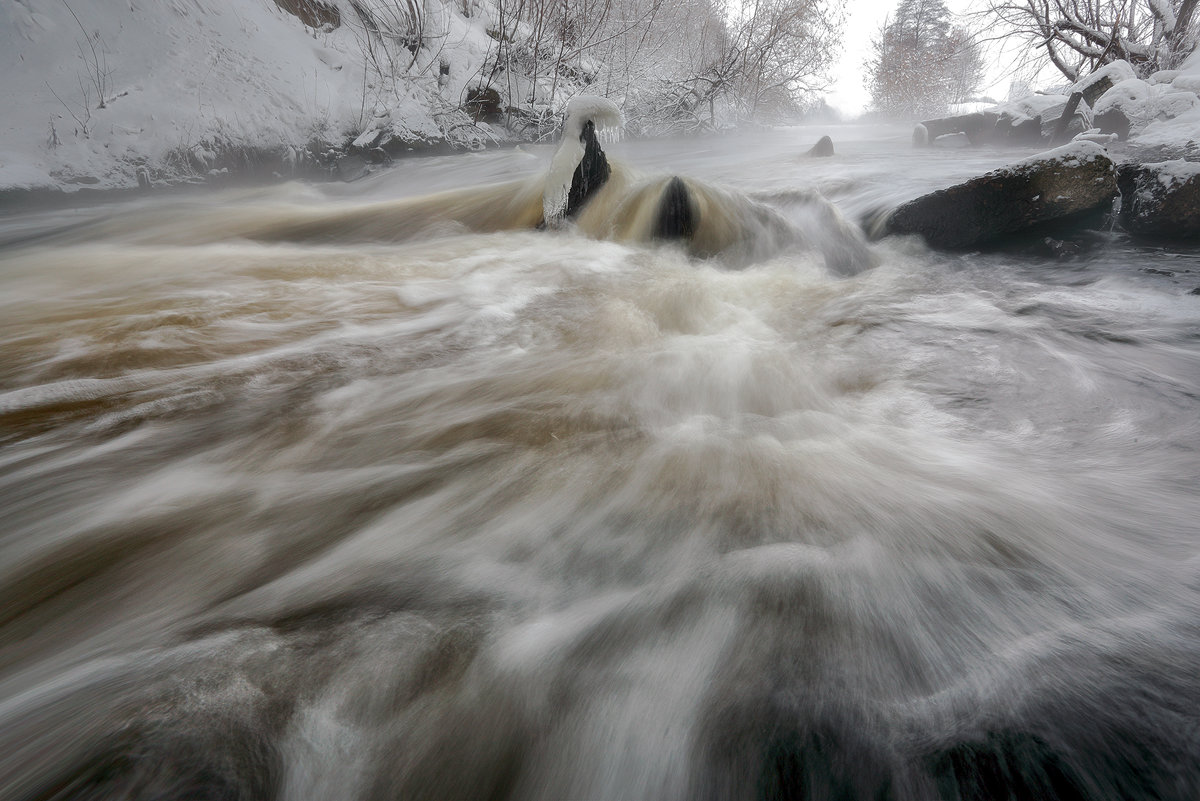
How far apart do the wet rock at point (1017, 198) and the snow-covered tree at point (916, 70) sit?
2859 cm

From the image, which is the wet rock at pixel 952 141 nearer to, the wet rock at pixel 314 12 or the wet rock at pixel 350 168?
the wet rock at pixel 350 168

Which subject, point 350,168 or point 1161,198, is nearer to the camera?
point 1161,198

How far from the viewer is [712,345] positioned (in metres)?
3.16

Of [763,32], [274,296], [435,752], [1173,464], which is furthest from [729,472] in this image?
[763,32]

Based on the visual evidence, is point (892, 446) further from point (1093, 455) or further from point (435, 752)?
point (435, 752)

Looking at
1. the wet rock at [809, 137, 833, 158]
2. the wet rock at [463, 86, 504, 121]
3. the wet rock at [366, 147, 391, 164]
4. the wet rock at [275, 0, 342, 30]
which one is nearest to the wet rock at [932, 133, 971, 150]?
the wet rock at [809, 137, 833, 158]

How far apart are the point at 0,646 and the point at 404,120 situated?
33.0ft

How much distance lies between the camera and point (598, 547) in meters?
1.59

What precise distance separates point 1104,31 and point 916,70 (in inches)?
862

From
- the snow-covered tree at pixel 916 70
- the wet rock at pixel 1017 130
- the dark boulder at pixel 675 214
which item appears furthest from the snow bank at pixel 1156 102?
the snow-covered tree at pixel 916 70

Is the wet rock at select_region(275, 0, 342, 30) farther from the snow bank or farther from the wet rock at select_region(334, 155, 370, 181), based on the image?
the snow bank

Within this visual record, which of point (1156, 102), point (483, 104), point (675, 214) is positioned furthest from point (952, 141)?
point (675, 214)

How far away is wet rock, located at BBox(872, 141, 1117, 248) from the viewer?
4258mm

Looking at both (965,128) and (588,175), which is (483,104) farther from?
(965,128)
